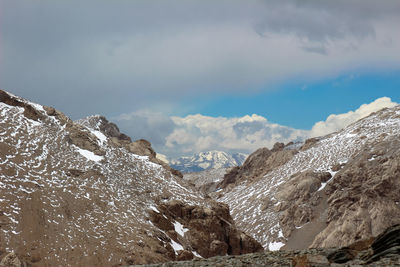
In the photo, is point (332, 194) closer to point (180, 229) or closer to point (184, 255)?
point (180, 229)

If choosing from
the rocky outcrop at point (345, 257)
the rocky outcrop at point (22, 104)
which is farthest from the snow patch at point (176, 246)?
the rocky outcrop at point (345, 257)

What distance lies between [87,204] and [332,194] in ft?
295

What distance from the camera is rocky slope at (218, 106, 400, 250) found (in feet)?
367

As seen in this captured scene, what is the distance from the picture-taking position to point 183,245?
6981 cm

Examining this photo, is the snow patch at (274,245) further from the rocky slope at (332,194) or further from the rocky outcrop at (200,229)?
the rocky outcrop at (200,229)

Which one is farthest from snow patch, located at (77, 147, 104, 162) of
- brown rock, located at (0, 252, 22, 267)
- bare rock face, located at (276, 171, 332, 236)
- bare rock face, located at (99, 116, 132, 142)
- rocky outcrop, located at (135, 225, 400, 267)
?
bare rock face, located at (276, 171, 332, 236)

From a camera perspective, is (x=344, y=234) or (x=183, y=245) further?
(x=344, y=234)

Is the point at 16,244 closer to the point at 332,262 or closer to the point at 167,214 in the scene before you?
the point at 167,214

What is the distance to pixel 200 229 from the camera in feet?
250

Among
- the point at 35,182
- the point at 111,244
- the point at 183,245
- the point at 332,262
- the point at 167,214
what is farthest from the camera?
the point at 167,214

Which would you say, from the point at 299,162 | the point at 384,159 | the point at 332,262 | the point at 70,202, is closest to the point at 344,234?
the point at 384,159

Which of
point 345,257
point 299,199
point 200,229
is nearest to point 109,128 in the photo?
point 299,199

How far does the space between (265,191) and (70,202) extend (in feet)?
333

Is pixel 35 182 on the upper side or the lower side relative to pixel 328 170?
lower
